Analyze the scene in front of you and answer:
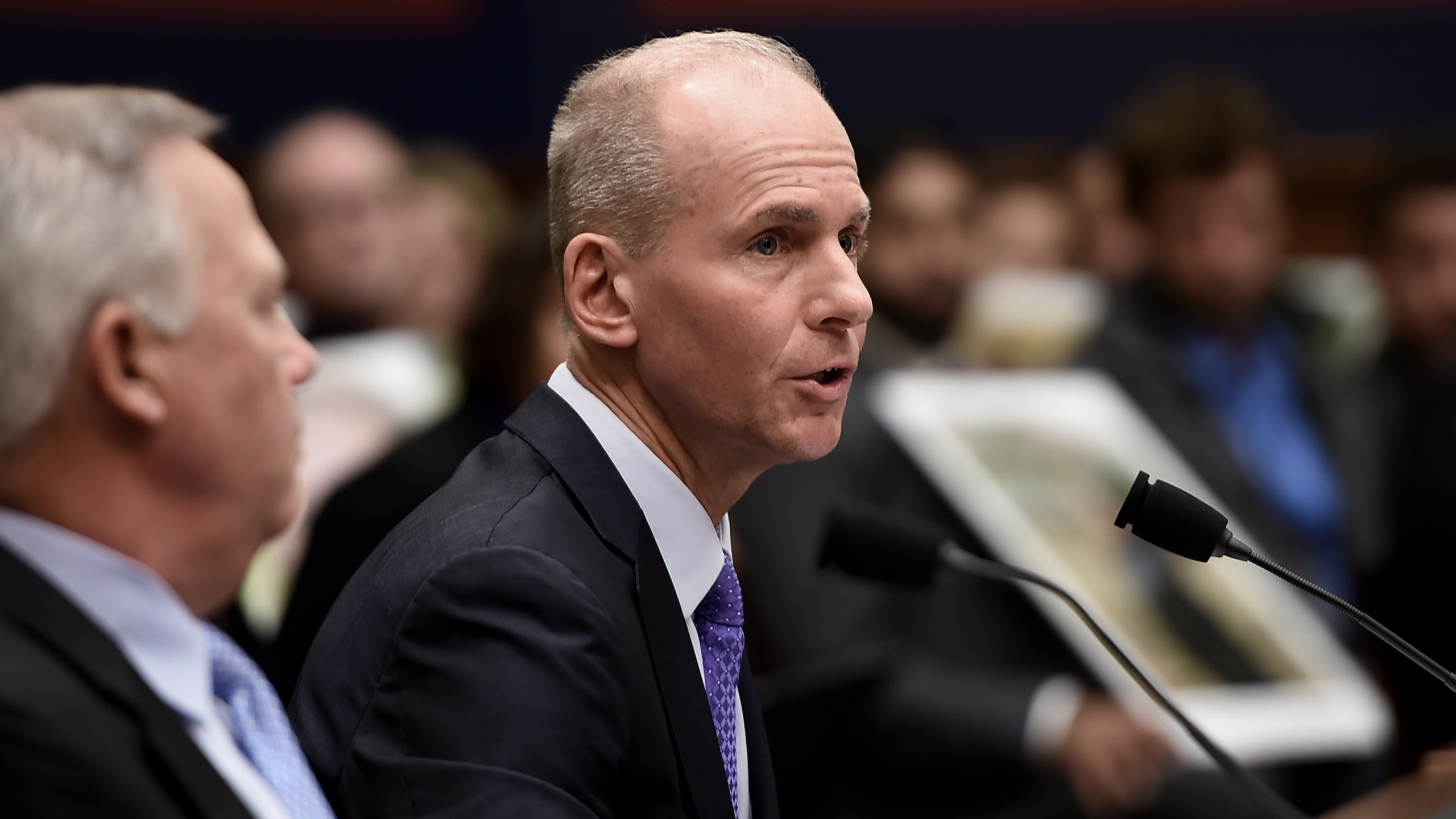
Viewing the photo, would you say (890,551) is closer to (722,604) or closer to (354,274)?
(722,604)

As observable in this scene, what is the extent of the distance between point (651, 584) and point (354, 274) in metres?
2.85

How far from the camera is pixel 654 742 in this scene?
1277mm

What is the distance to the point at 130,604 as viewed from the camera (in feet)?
3.10

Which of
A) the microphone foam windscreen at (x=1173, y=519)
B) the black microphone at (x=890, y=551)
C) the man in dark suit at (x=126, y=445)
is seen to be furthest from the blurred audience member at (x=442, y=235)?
the man in dark suit at (x=126, y=445)

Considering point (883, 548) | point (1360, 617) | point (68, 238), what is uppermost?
point (68, 238)

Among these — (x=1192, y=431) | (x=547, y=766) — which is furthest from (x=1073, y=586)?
(x=547, y=766)

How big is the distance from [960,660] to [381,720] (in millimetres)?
1756

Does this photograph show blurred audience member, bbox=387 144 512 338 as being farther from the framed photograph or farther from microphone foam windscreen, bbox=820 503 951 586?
microphone foam windscreen, bbox=820 503 951 586

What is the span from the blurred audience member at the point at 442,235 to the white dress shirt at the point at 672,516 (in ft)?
8.87

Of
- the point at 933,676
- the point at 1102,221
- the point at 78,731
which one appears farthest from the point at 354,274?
the point at 78,731

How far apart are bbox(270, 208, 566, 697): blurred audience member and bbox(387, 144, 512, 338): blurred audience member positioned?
1.23 metres

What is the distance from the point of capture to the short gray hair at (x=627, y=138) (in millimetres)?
1409

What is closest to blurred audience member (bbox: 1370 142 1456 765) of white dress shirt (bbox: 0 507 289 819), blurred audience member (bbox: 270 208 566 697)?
blurred audience member (bbox: 270 208 566 697)

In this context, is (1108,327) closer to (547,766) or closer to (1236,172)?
(1236,172)
